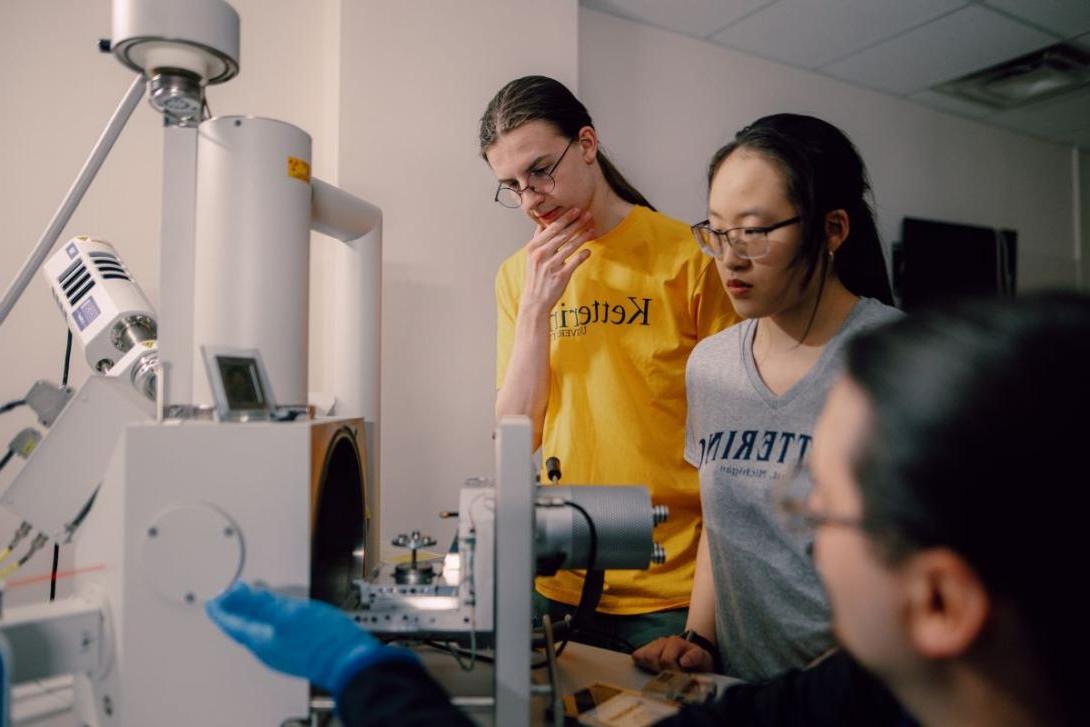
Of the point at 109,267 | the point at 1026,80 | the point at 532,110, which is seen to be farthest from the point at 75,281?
the point at 1026,80

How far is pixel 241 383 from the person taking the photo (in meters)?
0.79

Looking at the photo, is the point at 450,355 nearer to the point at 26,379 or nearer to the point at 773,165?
the point at 26,379

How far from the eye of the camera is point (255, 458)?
2.34 feet

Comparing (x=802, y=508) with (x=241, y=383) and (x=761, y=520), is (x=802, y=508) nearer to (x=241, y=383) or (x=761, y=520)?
(x=761, y=520)

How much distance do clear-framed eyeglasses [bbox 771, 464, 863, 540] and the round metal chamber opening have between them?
1.55 ft

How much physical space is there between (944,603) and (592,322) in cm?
98

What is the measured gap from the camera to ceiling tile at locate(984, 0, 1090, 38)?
2.66m

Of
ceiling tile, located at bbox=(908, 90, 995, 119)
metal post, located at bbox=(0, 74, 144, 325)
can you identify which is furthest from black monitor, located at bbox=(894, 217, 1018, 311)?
metal post, located at bbox=(0, 74, 144, 325)

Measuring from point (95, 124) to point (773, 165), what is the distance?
185cm

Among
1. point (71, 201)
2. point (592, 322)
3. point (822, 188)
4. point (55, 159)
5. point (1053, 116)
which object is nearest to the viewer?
point (71, 201)

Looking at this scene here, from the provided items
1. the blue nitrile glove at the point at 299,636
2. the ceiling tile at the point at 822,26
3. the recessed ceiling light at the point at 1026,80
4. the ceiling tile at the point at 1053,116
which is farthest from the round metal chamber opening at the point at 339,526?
the ceiling tile at the point at 1053,116

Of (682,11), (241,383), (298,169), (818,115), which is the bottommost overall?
(241,383)

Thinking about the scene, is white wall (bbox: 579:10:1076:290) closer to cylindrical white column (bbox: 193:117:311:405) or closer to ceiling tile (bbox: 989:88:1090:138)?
ceiling tile (bbox: 989:88:1090:138)

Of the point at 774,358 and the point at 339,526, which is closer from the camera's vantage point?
the point at 339,526
